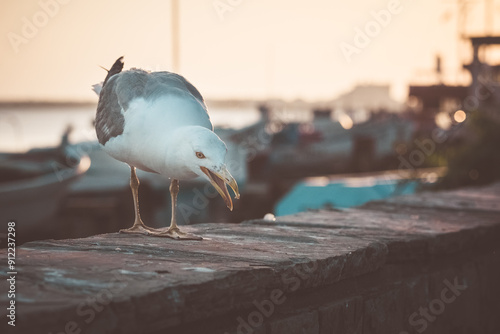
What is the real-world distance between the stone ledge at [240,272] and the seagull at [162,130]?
0.32 metres

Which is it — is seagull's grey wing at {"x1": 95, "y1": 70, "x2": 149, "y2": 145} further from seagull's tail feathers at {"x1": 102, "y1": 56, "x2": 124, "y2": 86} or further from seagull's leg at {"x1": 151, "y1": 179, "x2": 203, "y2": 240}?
seagull's leg at {"x1": 151, "y1": 179, "x2": 203, "y2": 240}

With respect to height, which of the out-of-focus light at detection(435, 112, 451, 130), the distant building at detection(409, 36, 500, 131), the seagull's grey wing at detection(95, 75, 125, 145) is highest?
the distant building at detection(409, 36, 500, 131)

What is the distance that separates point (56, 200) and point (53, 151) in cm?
348

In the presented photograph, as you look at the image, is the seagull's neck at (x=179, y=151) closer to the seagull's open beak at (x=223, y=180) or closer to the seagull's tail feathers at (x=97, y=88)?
the seagull's open beak at (x=223, y=180)

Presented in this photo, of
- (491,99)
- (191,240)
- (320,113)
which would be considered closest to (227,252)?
(191,240)

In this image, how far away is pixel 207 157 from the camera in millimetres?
2814

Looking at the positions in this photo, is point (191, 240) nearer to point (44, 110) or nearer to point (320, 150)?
point (320, 150)

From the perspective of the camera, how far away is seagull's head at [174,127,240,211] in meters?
2.81

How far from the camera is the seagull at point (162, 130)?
9.34ft

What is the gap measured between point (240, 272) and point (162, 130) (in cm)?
83

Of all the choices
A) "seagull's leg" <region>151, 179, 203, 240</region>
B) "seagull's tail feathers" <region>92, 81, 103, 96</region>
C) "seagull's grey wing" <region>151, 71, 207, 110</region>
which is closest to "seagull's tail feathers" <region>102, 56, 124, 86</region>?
"seagull's tail feathers" <region>92, 81, 103, 96</region>

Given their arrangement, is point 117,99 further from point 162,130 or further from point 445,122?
point 445,122

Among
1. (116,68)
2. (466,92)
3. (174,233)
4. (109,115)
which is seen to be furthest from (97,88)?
(466,92)

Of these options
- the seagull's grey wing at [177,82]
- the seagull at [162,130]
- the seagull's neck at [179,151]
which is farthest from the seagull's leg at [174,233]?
the seagull's grey wing at [177,82]
